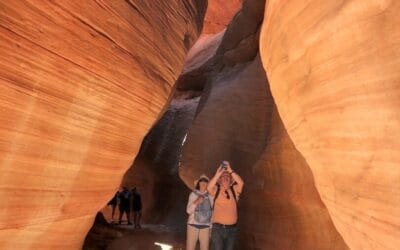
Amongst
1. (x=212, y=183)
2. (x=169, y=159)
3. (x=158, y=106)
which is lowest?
(x=212, y=183)

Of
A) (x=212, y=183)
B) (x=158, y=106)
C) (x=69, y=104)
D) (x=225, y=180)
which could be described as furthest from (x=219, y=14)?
(x=69, y=104)

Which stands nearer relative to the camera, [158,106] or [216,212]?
[216,212]

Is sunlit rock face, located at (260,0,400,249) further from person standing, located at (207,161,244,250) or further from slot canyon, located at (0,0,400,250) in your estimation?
person standing, located at (207,161,244,250)

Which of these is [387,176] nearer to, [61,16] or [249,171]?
[61,16]

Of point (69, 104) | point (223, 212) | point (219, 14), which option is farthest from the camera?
point (219, 14)

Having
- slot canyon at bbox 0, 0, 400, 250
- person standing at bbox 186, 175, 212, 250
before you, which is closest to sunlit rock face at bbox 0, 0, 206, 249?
slot canyon at bbox 0, 0, 400, 250

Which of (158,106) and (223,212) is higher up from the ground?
(158,106)

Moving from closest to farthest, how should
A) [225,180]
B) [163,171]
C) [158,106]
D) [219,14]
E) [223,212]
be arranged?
[223,212], [225,180], [158,106], [163,171], [219,14]

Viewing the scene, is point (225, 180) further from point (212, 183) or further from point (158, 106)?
point (158, 106)

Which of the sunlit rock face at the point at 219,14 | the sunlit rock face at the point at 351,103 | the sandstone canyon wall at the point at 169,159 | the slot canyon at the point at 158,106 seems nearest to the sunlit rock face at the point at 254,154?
the slot canyon at the point at 158,106

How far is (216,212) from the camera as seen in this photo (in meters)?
4.92

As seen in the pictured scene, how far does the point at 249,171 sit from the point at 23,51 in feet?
18.8

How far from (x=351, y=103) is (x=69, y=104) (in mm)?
2291

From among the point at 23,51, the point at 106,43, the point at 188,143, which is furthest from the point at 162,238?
the point at 23,51
